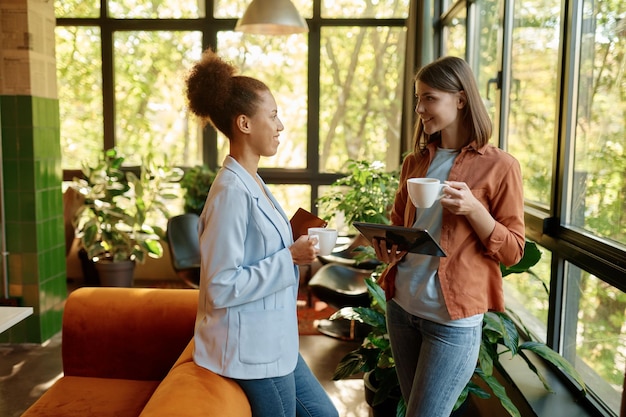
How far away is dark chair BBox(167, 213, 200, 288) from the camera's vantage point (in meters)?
4.34

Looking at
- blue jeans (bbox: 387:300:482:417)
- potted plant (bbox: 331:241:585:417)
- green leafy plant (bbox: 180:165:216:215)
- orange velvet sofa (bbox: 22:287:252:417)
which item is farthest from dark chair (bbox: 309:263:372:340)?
blue jeans (bbox: 387:300:482:417)

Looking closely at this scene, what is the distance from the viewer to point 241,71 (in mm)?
6020

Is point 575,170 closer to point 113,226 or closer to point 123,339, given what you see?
point 123,339

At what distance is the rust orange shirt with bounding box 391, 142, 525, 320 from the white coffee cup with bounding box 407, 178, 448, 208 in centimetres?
14

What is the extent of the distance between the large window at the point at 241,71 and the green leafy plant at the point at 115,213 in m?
0.64

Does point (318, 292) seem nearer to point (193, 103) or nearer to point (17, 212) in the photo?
point (17, 212)

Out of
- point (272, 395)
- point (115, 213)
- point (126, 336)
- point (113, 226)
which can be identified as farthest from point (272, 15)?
point (272, 395)

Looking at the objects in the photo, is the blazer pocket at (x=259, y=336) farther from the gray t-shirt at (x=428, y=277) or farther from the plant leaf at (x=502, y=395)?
the plant leaf at (x=502, y=395)

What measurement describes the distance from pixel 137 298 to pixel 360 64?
13.8 ft

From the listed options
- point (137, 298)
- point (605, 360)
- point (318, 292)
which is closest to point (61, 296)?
point (318, 292)

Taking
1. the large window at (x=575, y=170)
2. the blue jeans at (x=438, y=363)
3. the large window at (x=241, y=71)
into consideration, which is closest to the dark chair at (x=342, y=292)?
the large window at (x=575, y=170)

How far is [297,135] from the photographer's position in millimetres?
6172

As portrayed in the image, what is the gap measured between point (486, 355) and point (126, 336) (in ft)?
4.36

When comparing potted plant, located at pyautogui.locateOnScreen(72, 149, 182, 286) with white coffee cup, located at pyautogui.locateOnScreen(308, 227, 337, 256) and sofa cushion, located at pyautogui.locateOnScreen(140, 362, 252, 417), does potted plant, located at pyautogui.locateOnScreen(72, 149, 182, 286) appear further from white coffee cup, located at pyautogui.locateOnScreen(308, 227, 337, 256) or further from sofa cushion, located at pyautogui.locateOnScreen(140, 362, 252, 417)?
white coffee cup, located at pyautogui.locateOnScreen(308, 227, 337, 256)
